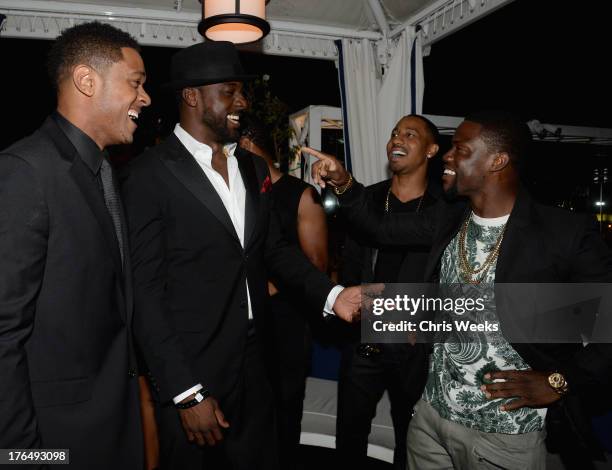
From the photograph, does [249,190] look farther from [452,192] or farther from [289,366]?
[289,366]

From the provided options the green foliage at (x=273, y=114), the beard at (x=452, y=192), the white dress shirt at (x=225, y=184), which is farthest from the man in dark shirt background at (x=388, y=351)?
the green foliage at (x=273, y=114)

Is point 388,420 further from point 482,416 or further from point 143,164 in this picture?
point 143,164

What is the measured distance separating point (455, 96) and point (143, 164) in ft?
36.7

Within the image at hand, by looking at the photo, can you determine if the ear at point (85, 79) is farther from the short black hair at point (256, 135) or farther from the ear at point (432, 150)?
the ear at point (432, 150)

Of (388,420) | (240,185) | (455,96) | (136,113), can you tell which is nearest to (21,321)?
(136,113)

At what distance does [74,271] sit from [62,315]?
→ 143 mm

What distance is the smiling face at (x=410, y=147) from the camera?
3518 millimetres

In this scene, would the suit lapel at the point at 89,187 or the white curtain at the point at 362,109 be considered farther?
the white curtain at the point at 362,109

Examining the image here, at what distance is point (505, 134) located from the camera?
2.22 m

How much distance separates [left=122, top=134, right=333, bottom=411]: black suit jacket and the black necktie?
18cm

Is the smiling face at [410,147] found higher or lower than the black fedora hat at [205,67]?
lower

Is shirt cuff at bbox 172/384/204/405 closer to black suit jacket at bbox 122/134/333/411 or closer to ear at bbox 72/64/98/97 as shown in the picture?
black suit jacket at bbox 122/134/333/411

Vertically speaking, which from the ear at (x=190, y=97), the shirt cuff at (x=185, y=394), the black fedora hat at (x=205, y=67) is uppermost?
the black fedora hat at (x=205, y=67)

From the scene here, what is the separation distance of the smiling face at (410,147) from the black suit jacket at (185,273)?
1.52 meters
